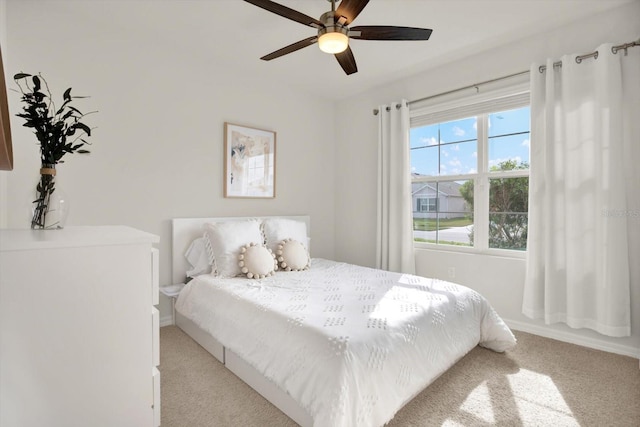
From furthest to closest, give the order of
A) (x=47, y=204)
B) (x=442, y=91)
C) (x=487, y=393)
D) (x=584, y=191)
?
(x=442, y=91) → (x=584, y=191) → (x=487, y=393) → (x=47, y=204)

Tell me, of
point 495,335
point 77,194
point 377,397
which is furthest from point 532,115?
point 77,194

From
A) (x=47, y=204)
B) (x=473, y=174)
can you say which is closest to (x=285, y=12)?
(x=47, y=204)

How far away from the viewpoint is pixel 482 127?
10.6 ft

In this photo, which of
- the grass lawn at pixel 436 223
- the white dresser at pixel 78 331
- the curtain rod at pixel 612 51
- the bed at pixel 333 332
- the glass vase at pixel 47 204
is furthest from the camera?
the grass lawn at pixel 436 223

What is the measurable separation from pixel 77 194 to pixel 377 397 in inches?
103

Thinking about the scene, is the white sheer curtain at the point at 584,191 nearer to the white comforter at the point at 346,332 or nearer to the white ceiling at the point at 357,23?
the white ceiling at the point at 357,23

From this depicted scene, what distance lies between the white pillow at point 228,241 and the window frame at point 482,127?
79.8 inches

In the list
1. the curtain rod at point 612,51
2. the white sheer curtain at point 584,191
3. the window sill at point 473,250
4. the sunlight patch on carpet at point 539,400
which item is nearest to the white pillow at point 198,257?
the window sill at point 473,250

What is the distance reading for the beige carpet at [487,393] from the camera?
67.2 inches

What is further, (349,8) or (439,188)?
(439,188)

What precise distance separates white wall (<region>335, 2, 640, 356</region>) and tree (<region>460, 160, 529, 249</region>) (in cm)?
20

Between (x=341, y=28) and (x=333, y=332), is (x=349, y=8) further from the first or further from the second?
(x=333, y=332)

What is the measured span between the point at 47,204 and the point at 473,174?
11.0ft

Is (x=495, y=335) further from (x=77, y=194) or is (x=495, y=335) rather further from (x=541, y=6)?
(x=77, y=194)
